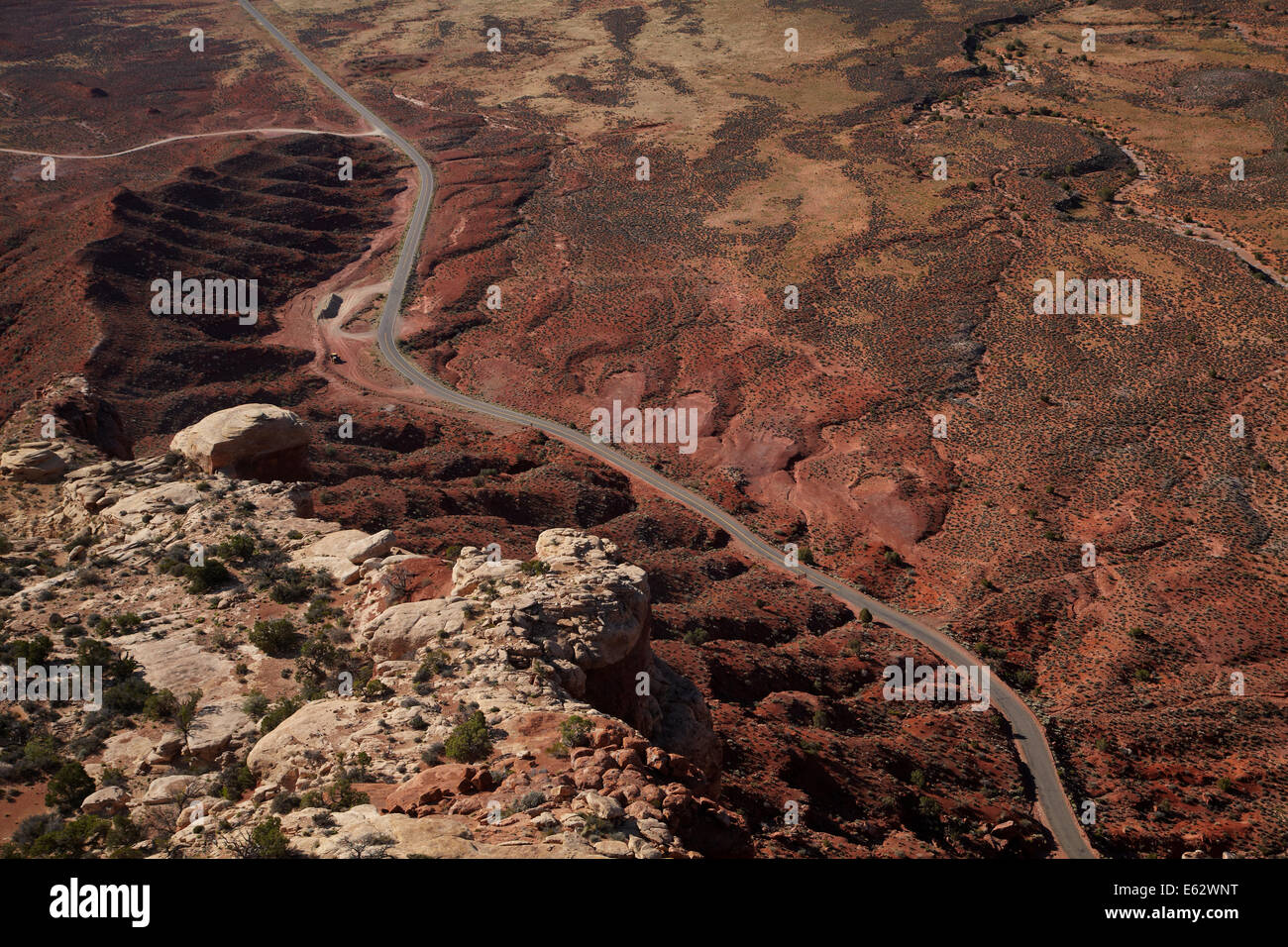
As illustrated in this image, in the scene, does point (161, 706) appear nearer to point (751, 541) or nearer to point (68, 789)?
point (68, 789)

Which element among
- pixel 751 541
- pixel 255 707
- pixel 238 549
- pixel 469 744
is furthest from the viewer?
pixel 751 541

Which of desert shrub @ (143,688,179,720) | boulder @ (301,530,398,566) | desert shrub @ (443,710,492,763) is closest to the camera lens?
desert shrub @ (443,710,492,763)

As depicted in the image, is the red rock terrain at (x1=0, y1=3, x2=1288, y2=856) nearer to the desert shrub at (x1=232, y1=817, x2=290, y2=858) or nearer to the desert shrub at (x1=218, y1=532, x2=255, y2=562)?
the desert shrub at (x1=218, y1=532, x2=255, y2=562)

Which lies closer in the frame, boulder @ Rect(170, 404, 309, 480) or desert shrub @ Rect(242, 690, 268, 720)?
desert shrub @ Rect(242, 690, 268, 720)

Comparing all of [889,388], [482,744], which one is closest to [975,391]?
[889,388]

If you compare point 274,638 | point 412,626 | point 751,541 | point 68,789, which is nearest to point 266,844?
point 68,789

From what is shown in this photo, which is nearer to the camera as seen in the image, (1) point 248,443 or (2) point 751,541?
(1) point 248,443

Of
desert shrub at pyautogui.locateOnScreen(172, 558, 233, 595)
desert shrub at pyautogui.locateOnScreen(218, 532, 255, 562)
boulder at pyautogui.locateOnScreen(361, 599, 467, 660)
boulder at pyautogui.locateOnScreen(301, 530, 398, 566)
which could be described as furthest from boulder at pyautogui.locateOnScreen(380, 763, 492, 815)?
desert shrub at pyautogui.locateOnScreen(218, 532, 255, 562)

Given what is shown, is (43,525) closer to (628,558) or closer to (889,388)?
(628,558)
